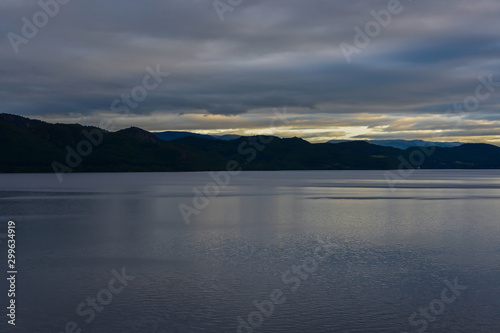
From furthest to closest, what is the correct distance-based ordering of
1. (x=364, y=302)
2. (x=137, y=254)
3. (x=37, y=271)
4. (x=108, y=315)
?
(x=137, y=254) < (x=37, y=271) < (x=364, y=302) < (x=108, y=315)

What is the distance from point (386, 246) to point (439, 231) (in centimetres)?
1442

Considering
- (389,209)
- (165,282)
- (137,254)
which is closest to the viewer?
(165,282)

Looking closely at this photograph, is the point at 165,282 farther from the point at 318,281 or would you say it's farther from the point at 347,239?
the point at 347,239

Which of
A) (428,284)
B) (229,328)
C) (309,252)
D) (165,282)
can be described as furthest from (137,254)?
(428,284)

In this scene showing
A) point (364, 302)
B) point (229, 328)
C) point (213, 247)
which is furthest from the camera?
point (213, 247)

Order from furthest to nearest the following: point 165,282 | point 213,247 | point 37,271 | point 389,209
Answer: point 389,209
point 213,247
point 37,271
point 165,282

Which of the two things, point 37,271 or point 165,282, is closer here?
point 165,282

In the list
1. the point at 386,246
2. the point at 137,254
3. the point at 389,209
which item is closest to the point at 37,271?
the point at 137,254

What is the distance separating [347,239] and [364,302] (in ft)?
77.8

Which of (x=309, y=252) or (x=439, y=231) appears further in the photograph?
(x=439, y=231)

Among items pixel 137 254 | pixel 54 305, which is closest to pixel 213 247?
pixel 137 254

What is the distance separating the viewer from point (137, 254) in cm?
4212

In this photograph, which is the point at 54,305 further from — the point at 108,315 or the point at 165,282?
the point at 165,282

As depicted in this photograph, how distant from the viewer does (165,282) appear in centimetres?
3191
